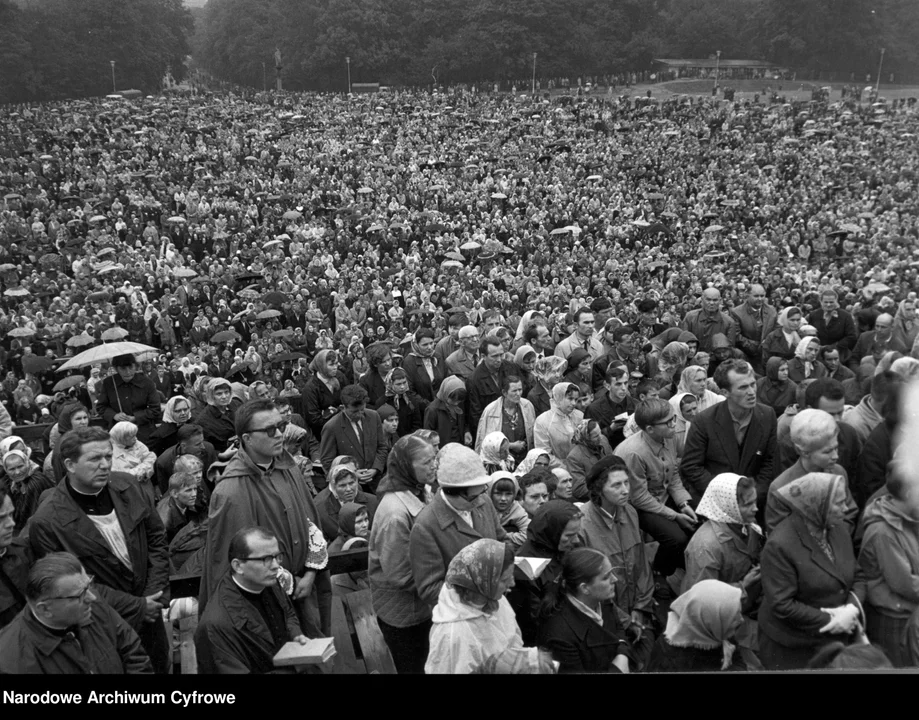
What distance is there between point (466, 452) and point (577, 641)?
2.33 feet

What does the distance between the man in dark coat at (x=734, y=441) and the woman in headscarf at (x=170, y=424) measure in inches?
123

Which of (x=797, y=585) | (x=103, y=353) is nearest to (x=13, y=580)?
(x=797, y=585)

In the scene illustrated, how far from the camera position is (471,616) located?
220cm

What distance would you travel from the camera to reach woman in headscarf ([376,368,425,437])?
557 centimetres

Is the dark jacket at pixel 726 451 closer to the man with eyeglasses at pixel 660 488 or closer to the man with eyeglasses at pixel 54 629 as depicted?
the man with eyeglasses at pixel 660 488

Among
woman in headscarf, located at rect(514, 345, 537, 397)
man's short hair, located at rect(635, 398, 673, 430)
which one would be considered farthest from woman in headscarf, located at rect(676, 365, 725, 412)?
woman in headscarf, located at rect(514, 345, 537, 397)

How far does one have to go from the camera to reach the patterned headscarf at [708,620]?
2.50m

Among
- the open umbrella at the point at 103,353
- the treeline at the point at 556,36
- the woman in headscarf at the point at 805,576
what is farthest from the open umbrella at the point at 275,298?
the treeline at the point at 556,36

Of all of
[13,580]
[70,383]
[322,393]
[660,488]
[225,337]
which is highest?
[13,580]

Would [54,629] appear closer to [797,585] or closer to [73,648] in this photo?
[73,648]

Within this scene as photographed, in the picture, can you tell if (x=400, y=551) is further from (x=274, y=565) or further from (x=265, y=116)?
(x=265, y=116)

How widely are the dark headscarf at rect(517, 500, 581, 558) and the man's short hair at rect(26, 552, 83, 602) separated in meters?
1.49

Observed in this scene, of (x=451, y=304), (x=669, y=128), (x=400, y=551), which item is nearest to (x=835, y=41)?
(x=669, y=128)

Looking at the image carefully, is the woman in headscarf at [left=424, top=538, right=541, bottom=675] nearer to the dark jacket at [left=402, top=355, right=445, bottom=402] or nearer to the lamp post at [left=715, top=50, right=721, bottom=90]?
the dark jacket at [left=402, top=355, right=445, bottom=402]
